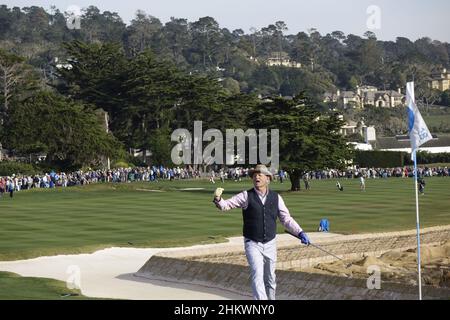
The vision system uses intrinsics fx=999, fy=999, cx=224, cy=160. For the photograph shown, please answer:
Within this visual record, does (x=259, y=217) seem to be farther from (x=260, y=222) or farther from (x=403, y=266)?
(x=403, y=266)

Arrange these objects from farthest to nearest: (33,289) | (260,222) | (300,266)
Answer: (300,266) → (33,289) → (260,222)

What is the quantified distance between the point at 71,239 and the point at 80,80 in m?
89.0

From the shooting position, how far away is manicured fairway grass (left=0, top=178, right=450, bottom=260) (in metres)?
37.9

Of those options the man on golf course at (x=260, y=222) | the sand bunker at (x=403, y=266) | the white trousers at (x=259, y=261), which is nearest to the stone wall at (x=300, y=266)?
the sand bunker at (x=403, y=266)

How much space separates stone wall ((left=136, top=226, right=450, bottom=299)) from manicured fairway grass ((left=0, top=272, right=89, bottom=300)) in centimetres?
296

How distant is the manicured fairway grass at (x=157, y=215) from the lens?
37906mm

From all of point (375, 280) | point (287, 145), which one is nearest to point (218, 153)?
point (287, 145)

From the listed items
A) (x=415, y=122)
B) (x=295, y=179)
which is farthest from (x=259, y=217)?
(x=295, y=179)

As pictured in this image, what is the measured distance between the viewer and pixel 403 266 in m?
27.8

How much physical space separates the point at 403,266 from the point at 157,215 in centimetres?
2470

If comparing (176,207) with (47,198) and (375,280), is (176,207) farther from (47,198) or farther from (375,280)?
(375,280)

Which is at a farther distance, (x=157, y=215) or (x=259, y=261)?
(x=157, y=215)

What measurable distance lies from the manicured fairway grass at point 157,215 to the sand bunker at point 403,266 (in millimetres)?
9023

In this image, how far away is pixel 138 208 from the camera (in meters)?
56.3
